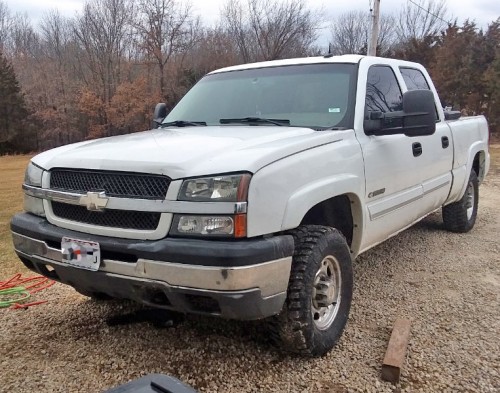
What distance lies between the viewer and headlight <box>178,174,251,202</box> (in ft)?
7.76

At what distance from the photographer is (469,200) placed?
6.06m

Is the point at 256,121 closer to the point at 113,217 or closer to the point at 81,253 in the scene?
the point at 113,217

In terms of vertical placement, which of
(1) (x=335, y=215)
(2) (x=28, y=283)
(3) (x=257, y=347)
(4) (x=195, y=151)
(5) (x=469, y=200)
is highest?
(4) (x=195, y=151)

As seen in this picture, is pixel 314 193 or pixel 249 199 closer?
pixel 249 199

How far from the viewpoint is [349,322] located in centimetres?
347

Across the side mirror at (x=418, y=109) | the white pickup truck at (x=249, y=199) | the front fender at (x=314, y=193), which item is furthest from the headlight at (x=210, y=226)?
the side mirror at (x=418, y=109)

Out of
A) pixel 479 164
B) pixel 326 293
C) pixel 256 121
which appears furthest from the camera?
pixel 479 164

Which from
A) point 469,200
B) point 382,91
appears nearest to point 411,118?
point 382,91

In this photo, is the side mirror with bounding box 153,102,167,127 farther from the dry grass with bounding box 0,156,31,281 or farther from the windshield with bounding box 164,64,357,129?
the dry grass with bounding box 0,156,31,281

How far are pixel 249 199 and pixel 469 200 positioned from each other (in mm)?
4622

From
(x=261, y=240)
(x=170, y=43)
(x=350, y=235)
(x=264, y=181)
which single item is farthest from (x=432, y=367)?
(x=170, y=43)

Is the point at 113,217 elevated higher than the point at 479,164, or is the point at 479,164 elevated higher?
the point at 113,217

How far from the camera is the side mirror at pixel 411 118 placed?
3.38 meters

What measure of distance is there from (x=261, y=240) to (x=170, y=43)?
149 ft
